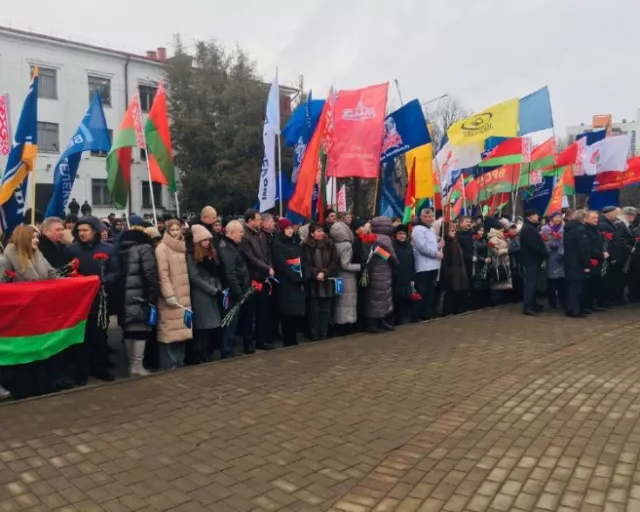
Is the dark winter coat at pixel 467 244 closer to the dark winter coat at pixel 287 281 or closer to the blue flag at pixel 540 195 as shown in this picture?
the dark winter coat at pixel 287 281

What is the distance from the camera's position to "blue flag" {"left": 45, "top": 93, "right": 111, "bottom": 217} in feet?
27.6

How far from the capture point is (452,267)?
10.4 meters

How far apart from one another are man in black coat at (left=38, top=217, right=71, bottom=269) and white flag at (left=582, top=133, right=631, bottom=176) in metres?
12.0

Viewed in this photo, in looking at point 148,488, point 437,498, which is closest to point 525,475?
point 437,498

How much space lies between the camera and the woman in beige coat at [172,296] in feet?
22.0

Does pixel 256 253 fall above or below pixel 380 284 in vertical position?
above

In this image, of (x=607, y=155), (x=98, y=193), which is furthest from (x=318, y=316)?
(x=98, y=193)

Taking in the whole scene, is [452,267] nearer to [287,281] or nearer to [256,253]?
[287,281]

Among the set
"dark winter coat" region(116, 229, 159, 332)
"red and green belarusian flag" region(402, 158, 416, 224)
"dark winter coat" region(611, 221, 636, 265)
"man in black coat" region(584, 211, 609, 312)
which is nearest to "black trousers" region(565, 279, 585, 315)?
"man in black coat" region(584, 211, 609, 312)

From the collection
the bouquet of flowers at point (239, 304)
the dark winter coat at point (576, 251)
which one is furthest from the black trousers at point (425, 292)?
the bouquet of flowers at point (239, 304)

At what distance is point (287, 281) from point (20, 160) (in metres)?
3.65

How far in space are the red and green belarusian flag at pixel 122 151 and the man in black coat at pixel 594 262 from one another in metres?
7.66

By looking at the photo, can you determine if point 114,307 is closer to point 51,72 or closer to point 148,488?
point 148,488

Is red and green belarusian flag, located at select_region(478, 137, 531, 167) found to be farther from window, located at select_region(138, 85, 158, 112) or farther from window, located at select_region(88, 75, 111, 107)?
window, located at select_region(138, 85, 158, 112)
